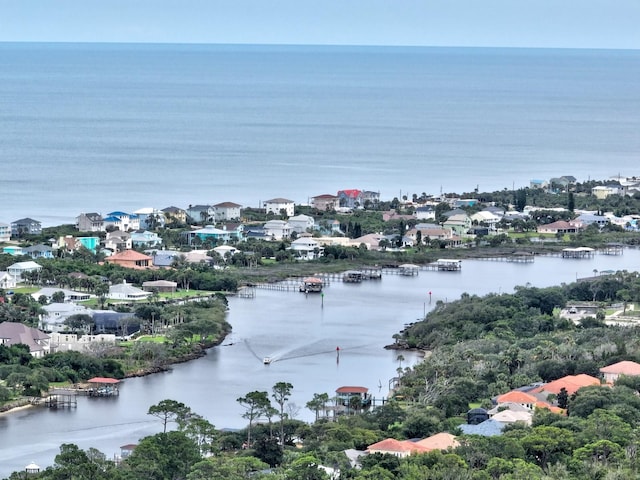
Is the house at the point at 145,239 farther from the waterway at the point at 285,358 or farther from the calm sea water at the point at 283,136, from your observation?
the waterway at the point at 285,358

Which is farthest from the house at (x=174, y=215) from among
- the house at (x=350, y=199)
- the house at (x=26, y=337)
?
the house at (x=26, y=337)

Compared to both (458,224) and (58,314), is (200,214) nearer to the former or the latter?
(458,224)

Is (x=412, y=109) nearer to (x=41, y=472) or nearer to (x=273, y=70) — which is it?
(x=273, y=70)

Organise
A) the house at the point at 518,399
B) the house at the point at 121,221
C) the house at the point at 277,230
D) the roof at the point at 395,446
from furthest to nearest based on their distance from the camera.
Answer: the house at the point at 121,221 < the house at the point at 277,230 < the house at the point at 518,399 < the roof at the point at 395,446

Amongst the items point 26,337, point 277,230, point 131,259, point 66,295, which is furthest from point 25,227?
point 26,337

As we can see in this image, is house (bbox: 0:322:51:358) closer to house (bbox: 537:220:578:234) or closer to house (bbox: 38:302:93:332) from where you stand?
house (bbox: 38:302:93:332)

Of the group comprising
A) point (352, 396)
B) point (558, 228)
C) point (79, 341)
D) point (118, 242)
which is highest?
point (558, 228)

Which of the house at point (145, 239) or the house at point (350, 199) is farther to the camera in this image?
the house at point (350, 199)
